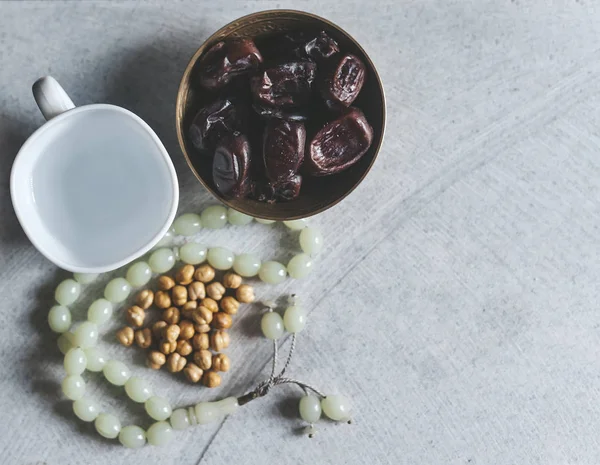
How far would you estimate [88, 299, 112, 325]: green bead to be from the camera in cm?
105

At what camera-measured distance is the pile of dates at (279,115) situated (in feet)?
2.98

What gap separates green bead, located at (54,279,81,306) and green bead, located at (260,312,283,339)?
28cm

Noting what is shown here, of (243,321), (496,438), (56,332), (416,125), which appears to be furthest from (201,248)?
(496,438)

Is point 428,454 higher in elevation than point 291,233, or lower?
lower

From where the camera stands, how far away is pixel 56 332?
3.52 feet

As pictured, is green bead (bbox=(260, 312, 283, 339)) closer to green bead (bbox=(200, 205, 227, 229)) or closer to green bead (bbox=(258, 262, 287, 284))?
green bead (bbox=(258, 262, 287, 284))

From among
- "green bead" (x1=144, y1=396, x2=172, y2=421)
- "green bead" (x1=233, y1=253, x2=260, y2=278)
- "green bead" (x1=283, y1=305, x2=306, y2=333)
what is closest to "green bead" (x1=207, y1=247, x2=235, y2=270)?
"green bead" (x1=233, y1=253, x2=260, y2=278)

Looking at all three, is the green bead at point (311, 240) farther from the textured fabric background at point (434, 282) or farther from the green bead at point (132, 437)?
the green bead at point (132, 437)

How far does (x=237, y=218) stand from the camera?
105 cm

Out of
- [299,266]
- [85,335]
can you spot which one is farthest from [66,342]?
[299,266]

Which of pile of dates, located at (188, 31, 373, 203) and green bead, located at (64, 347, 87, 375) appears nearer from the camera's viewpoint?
pile of dates, located at (188, 31, 373, 203)

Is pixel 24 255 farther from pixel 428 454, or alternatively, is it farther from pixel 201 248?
pixel 428 454

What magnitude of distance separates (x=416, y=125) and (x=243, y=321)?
39cm

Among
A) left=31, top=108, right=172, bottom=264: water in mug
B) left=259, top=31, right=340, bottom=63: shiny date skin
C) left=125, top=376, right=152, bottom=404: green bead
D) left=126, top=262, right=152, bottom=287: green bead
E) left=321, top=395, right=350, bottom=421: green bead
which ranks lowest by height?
left=321, top=395, right=350, bottom=421: green bead
